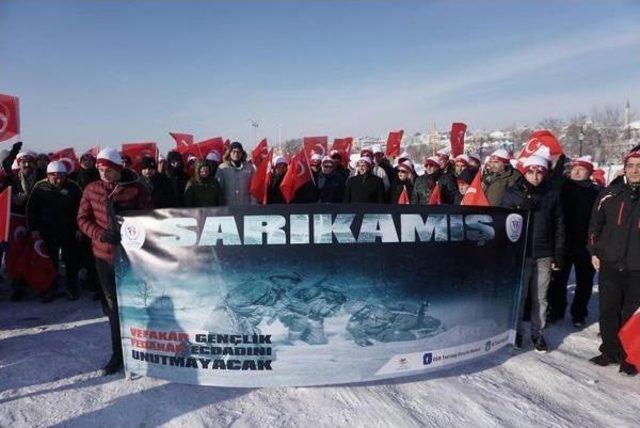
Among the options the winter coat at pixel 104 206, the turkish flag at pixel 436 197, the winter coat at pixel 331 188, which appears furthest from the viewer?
the winter coat at pixel 331 188

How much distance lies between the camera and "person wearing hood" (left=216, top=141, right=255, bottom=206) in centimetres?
758

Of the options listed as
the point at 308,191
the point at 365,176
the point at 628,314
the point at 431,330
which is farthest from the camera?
the point at 308,191

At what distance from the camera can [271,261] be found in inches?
151

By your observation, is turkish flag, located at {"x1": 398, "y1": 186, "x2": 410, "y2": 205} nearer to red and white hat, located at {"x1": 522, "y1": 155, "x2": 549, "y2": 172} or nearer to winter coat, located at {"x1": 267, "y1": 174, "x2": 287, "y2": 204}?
winter coat, located at {"x1": 267, "y1": 174, "x2": 287, "y2": 204}

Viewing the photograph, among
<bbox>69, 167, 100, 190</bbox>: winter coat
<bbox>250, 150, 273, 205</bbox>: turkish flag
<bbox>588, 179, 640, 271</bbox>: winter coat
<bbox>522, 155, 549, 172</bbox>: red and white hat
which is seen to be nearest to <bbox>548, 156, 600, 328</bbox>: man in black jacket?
<bbox>588, 179, 640, 271</bbox>: winter coat

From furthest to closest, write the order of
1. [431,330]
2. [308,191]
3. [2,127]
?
1. [308,191]
2. [2,127]
3. [431,330]

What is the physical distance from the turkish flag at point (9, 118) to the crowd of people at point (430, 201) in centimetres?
68

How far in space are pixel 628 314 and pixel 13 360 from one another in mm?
6174

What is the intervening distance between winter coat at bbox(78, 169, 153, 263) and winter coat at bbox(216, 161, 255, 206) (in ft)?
10.3

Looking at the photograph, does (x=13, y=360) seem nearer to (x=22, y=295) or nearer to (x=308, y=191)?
(x=22, y=295)

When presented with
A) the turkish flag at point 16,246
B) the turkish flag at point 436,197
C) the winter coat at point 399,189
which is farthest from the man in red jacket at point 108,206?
the winter coat at point 399,189

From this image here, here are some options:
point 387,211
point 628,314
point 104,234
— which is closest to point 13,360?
point 104,234

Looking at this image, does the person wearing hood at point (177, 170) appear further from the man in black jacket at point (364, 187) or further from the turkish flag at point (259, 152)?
the man in black jacket at point (364, 187)

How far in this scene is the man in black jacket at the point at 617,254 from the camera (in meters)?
4.56
